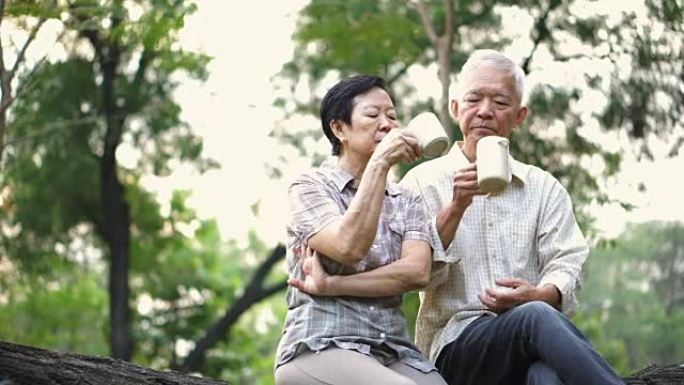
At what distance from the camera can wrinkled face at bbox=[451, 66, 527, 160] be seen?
4719 mm

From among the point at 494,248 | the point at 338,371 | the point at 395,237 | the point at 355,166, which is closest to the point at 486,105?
the point at 494,248

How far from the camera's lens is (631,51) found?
36.9ft

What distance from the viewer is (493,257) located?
4.62 m

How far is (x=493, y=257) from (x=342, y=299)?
2.52 feet

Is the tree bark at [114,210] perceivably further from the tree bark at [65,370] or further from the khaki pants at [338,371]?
the khaki pants at [338,371]

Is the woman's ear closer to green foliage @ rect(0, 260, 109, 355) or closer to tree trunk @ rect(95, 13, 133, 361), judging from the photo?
tree trunk @ rect(95, 13, 133, 361)

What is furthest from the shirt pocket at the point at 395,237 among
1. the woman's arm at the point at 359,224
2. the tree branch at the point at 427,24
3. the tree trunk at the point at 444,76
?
the tree branch at the point at 427,24

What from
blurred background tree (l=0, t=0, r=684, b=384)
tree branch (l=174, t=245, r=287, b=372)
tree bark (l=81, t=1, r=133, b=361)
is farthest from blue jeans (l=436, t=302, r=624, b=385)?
tree branch (l=174, t=245, r=287, b=372)

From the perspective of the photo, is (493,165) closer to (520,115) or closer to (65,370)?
(520,115)

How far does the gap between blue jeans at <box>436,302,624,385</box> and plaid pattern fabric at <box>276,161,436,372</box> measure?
26 cm

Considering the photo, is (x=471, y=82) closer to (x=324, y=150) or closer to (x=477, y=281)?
(x=477, y=281)

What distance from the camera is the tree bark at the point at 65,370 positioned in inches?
161

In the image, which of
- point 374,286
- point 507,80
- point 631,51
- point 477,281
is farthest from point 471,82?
point 631,51

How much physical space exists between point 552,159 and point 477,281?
7478 mm
